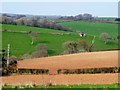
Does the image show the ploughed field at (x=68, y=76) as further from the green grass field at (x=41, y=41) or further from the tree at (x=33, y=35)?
the tree at (x=33, y=35)

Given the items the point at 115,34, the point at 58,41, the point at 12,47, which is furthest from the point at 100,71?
the point at 115,34

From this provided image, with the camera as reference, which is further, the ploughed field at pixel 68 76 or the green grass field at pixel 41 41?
the green grass field at pixel 41 41

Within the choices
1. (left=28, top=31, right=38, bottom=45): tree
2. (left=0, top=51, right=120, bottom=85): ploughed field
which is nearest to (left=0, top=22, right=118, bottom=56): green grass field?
(left=28, top=31, right=38, bottom=45): tree

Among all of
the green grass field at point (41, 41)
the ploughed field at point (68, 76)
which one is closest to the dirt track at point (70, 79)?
the ploughed field at point (68, 76)

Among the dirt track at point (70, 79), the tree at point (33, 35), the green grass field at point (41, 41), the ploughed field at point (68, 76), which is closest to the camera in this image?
the dirt track at point (70, 79)

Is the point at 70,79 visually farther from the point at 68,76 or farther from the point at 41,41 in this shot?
the point at 41,41

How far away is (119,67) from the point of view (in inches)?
701

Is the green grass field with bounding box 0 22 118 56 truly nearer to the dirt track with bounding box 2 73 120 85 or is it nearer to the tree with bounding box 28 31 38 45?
the tree with bounding box 28 31 38 45

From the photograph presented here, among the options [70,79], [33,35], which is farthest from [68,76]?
[33,35]

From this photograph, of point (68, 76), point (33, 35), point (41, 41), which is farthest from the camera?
point (41, 41)

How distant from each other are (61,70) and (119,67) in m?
3.06

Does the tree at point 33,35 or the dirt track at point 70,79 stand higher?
the tree at point 33,35

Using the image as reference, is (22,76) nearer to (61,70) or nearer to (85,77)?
(61,70)

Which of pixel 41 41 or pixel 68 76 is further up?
pixel 68 76
